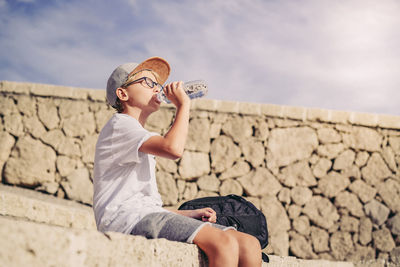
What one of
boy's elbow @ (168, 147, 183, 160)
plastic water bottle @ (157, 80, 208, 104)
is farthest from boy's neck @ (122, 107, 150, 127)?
boy's elbow @ (168, 147, 183, 160)

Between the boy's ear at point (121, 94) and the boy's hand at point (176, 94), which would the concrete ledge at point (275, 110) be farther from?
the boy's hand at point (176, 94)

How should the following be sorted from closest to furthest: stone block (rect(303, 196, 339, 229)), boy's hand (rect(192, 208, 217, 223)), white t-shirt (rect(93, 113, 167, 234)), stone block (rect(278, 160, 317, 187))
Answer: white t-shirt (rect(93, 113, 167, 234)), boy's hand (rect(192, 208, 217, 223)), stone block (rect(303, 196, 339, 229)), stone block (rect(278, 160, 317, 187))

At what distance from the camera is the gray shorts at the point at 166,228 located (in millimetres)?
1275

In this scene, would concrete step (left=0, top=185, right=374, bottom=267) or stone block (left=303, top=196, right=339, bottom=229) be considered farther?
stone block (left=303, top=196, right=339, bottom=229)

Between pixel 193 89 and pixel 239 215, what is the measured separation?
71 centimetres

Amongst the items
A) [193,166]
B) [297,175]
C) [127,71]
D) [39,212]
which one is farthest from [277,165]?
[127,71]

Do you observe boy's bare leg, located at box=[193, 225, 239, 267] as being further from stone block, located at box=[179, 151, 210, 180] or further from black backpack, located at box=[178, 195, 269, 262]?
stone block, located at box=[179, 151, 210, 180]

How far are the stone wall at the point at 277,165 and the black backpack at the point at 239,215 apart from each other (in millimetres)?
2802

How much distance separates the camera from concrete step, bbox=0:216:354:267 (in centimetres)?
81

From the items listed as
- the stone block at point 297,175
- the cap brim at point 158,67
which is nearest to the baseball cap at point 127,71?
the cap brim at point 158,67

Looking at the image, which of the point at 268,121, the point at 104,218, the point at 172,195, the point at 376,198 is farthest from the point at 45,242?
the point at 376,198

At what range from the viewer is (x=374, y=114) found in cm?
478

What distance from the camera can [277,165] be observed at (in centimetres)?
480

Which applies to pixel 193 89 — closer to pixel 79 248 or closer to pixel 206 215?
pixel 206 215
